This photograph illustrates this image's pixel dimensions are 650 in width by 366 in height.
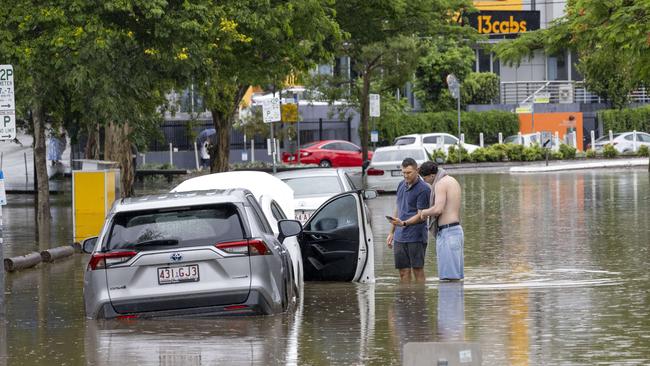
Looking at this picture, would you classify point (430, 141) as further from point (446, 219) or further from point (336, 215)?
point (446, 219)

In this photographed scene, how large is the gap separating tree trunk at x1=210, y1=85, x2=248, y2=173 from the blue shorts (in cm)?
2179

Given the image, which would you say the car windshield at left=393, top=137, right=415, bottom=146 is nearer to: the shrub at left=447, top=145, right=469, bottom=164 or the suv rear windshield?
the shrub at left=447, top=145, right=469, bottom=164

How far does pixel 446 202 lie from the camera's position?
1594 cm

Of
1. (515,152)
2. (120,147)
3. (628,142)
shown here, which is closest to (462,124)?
(628,142)

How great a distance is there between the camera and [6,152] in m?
52.1

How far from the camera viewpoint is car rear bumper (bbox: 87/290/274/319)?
12312 millimetres

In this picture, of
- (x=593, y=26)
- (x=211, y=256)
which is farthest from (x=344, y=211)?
(x=593, y=26)

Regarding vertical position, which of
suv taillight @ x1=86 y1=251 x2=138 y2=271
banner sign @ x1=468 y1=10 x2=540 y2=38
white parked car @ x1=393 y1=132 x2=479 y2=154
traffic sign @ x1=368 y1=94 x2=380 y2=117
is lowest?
suv taillight @ x1=86 y1=251 x2=138 y2=271

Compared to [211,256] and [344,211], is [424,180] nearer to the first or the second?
[344,211]

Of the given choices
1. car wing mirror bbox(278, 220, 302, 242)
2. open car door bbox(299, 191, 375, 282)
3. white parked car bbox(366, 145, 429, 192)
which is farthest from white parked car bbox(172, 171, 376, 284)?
white parked car bbox(366, 145, 429, 192)

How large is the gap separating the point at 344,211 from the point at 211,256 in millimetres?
4898

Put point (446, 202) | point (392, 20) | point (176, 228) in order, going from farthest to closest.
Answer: point (392, 20)
point (446, 202)
point (176, 228)

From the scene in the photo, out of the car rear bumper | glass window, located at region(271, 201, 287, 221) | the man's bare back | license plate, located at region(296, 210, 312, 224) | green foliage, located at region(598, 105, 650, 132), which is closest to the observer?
the car rear bumper

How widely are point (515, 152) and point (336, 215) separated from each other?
4558cm
